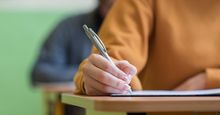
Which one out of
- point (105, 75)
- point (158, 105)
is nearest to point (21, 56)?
point (105, 75)

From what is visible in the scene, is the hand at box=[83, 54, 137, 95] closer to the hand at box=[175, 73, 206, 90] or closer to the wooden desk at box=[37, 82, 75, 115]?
the hand at box=[175, 73, 206, 90]

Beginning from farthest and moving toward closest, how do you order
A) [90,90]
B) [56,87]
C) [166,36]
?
[56,87] < [166,36] < [90,90]

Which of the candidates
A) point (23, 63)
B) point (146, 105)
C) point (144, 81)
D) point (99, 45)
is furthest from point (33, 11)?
point (146, 105)

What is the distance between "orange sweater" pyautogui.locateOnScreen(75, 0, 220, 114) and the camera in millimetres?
1534

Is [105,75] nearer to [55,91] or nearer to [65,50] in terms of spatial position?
[55,91]

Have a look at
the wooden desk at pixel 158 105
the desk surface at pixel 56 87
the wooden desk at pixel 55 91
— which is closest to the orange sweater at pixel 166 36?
the wooden desk at pixel 158 105

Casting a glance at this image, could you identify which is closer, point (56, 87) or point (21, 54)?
point (56, 87)

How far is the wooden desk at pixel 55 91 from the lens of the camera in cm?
328

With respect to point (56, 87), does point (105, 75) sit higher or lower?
lower

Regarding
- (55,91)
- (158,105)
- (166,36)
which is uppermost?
(55,91)

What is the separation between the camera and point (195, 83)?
58.4 inches

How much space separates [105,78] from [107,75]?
0.01m

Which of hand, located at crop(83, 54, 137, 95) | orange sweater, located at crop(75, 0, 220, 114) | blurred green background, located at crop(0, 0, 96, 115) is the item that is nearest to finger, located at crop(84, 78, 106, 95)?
hand, located at crop(83, 54, 137, 95)

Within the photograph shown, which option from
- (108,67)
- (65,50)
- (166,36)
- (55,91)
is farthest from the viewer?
(65,50)
